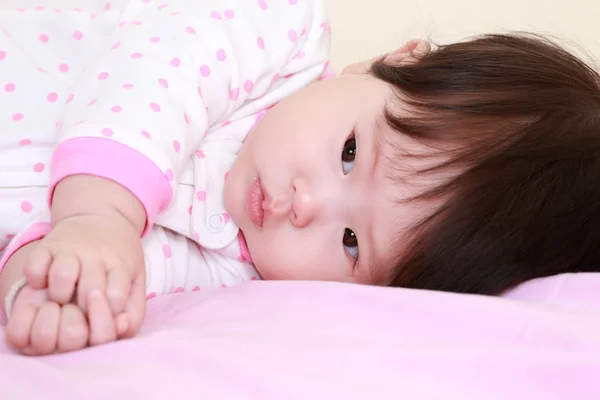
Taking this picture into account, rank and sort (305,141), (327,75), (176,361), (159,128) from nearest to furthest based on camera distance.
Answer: (176,361) → (159,128) → (305,141) → (327,75)

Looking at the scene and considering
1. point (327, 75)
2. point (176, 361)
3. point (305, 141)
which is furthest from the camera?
point (327, 75)

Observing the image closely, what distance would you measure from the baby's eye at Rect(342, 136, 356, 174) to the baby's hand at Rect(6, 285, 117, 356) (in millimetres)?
409

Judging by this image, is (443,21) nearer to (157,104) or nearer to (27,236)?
(157,104)

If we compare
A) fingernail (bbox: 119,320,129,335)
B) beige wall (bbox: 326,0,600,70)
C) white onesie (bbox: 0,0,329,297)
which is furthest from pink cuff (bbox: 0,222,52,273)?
beige wall (bbox: 326,0,600,70)

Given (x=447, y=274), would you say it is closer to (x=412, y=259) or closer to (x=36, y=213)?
(x=412, y=259)

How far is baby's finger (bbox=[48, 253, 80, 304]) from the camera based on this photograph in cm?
54

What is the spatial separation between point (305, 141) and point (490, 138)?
0.23m

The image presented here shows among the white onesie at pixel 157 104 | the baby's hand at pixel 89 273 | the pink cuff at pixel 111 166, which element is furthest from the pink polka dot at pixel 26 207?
the baby's hand at pixel 89 273

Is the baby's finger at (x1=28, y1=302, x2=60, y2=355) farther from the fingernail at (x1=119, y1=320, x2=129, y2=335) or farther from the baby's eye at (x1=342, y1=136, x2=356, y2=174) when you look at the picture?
the baby's eye at (x1=342, y1=136, x2=356, y2=174)

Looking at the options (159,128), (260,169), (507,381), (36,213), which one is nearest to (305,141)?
(260,169)

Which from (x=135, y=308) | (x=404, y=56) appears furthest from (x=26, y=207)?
(x=404, y=56)

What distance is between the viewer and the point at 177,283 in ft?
2.84

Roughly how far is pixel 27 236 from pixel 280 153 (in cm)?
32

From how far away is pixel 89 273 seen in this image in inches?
22.0
